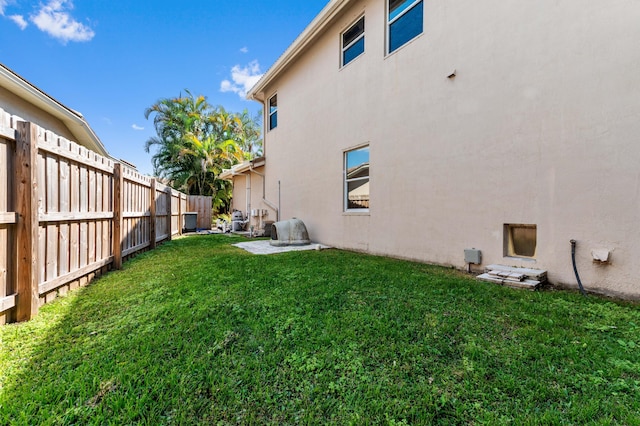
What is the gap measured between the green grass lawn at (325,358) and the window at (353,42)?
6145 mm

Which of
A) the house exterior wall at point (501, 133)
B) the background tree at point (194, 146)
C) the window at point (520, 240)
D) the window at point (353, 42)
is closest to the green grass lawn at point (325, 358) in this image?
the window at point (520, 240)

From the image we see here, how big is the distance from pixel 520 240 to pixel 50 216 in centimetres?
624

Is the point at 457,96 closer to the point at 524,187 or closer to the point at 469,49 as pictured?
the point at 469,49

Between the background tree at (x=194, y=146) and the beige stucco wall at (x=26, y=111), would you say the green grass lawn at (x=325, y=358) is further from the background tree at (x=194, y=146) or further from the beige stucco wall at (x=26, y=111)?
the background tree at (x=194, y=146)

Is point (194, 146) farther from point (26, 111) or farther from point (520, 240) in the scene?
point (520, 240)

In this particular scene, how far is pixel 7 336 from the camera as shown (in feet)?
7.55

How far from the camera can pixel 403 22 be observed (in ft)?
18.8

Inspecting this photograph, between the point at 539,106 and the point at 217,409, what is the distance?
5.04 m

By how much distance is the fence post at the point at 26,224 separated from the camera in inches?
103

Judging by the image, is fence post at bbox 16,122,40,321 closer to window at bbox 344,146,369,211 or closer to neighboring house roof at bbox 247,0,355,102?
window at bbox 344,146,369,211

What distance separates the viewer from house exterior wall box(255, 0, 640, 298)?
10.6 ft

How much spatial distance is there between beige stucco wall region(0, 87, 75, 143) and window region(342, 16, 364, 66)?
7.40 metres

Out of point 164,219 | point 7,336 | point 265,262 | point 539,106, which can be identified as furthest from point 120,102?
point 539,106

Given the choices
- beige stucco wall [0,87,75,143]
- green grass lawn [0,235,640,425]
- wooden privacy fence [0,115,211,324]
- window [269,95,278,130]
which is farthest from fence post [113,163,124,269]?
window [269,95,278,130]
